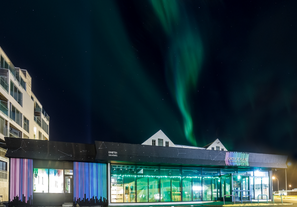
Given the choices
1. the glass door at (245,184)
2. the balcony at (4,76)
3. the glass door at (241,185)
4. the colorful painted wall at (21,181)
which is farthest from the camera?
the balcony at (4,76)

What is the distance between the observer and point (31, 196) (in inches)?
814

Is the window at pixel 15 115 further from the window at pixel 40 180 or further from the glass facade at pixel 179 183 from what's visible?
the glass facade at pixel 179 183

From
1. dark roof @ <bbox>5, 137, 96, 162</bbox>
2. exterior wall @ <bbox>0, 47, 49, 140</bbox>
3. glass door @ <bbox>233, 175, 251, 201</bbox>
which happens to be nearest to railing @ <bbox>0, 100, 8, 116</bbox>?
A: exterior wall @ <bbox>0, 47, 49, 140</bbox>

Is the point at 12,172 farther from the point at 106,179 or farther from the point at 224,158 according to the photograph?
the point at 224,158

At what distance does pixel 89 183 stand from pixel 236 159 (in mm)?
13277

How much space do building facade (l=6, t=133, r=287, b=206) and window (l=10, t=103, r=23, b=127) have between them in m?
22.6

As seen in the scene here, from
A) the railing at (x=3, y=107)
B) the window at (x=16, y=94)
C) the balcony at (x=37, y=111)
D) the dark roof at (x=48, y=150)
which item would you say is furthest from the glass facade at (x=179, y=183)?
the balcony at (x=37, y=111)

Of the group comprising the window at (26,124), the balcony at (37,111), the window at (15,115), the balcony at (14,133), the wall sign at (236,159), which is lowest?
the wall sign at (236,159)

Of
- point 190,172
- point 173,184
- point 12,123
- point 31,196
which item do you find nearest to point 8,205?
point 31,196

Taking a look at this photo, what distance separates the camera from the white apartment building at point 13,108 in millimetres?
36312

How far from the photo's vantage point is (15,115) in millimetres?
42906

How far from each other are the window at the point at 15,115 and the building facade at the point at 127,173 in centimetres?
2264

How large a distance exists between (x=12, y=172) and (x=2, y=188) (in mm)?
17043

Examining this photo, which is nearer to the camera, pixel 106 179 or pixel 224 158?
pixel 106 179
